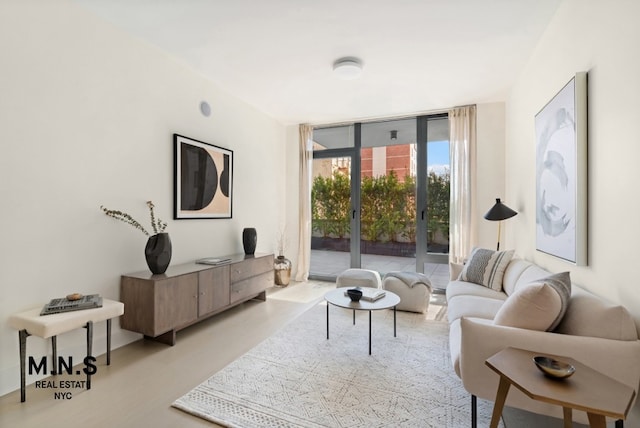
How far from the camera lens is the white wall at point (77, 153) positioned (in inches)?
78.6

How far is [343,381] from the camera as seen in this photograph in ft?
6.99

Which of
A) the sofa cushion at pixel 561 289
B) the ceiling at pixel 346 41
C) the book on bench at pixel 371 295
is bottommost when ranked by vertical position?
the book on bench at pixel 371 295

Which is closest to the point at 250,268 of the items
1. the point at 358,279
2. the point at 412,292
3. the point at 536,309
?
the point at 358,279

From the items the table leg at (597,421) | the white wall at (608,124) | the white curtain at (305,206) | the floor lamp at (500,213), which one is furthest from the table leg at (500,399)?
the white curtain at (305,206)

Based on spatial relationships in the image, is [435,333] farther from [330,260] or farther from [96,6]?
[96,6]

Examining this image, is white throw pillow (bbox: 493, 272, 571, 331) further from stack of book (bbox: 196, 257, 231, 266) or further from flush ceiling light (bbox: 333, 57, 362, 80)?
stack of book (bbox: 196, 257, 231, 266)

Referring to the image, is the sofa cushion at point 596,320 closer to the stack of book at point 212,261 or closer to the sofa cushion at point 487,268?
the sofa cushion at point 487,268

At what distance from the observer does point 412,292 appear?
3572 mm

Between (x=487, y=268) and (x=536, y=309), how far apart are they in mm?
1653

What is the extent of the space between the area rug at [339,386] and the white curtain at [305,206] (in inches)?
89.1

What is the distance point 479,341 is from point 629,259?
884mm

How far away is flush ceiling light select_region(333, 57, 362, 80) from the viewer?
305cm

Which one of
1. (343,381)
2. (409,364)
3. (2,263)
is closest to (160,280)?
(2,263)

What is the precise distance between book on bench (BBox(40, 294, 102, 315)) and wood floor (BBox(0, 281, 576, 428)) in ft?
1.74
